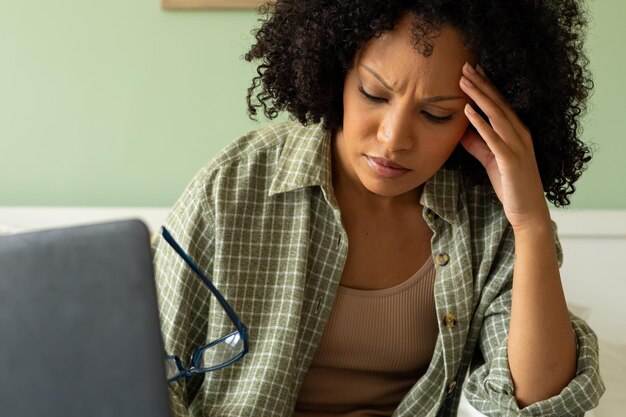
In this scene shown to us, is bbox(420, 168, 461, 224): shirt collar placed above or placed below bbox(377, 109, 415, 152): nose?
below

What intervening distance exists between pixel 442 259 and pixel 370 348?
0.56ft

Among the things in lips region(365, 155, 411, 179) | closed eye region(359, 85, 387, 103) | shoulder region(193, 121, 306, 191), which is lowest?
shoulder region(193, 121, 306, 191)

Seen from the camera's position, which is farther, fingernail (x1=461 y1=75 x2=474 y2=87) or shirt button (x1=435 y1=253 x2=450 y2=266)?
shirt button (x1=435 y1=253 x2=450 y2=266)

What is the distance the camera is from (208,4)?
203 cm

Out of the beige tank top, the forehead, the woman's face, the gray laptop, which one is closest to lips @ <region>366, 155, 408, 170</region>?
the woman's face

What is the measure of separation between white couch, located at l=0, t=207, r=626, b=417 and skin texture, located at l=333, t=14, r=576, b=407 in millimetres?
780

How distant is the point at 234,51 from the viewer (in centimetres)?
207

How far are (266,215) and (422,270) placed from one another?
0.25m

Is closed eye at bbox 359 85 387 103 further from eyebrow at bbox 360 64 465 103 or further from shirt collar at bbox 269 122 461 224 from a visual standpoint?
shirt collar at bbox 269 122 461 224

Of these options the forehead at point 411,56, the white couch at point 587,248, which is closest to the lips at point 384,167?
the forehead at point 411,56

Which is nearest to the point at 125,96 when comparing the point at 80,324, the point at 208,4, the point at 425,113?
the point at 208,4

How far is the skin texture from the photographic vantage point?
1206 mm

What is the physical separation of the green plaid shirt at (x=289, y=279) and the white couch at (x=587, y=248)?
0.69m

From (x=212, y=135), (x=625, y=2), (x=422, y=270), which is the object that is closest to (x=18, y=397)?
(x=422, y=270)
